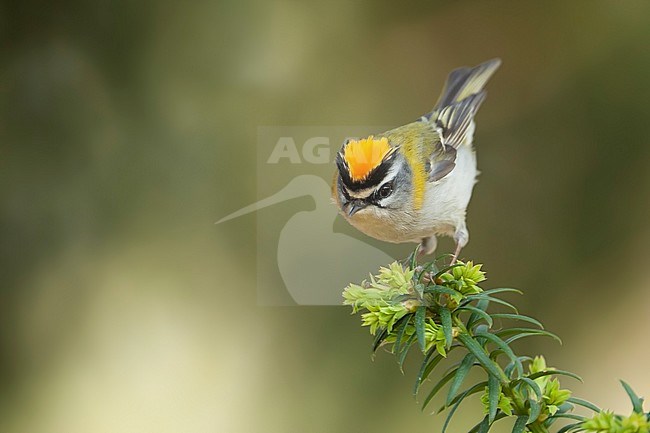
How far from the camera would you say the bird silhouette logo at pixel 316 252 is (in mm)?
1738

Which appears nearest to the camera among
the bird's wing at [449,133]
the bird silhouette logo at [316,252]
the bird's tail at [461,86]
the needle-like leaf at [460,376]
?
the needle-like leaf at [460,376]

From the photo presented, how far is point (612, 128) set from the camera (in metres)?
1.82

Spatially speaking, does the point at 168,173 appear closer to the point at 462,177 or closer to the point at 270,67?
the point at 270,67

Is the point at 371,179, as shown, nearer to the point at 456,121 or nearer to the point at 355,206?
the point at 355,206

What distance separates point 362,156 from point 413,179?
0.13 meters

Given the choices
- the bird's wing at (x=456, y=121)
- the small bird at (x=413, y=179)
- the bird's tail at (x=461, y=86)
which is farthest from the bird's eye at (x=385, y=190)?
the bird's tail at (x=461, y=86)

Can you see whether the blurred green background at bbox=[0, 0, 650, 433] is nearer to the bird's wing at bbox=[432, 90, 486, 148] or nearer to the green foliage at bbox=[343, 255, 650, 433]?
the bird's wing at bbox=[432, 90, 486, 148]

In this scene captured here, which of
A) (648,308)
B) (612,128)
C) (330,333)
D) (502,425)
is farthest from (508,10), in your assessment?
(502,425)

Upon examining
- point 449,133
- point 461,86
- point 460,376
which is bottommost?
point 460,376

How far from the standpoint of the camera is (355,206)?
2.69ft

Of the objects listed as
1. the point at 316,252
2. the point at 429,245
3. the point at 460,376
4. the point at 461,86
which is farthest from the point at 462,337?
the point at 316,252

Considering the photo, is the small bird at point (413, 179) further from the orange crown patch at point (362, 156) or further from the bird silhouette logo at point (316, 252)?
the bird silhouette logo at point (316, 252)

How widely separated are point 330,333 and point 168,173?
61 cm

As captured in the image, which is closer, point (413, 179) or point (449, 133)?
point (413, 179)
